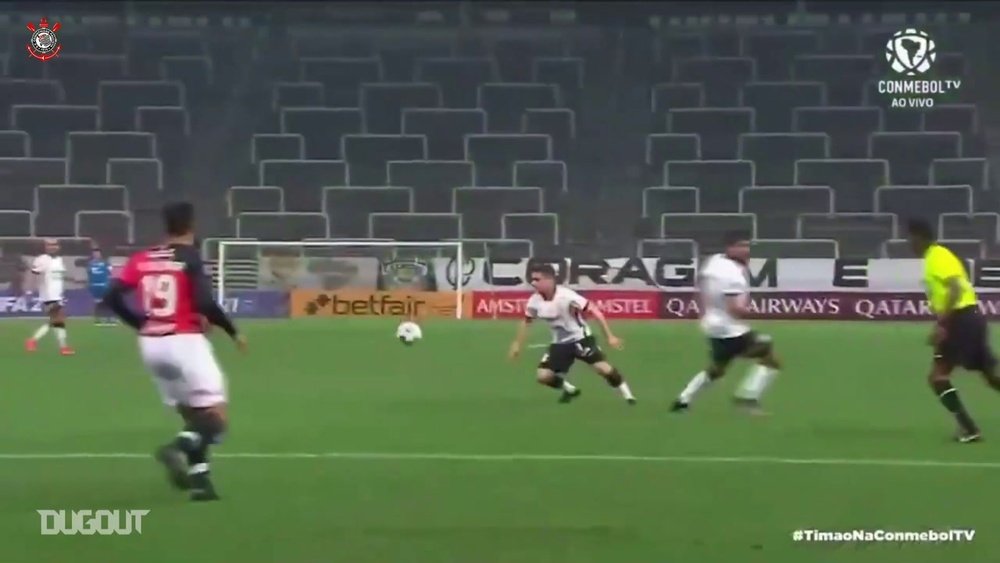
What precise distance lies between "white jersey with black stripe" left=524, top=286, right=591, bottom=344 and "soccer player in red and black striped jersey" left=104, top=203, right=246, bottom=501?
7.09m

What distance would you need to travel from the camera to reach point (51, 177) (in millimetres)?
41875

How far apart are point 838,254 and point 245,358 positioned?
70.7ft

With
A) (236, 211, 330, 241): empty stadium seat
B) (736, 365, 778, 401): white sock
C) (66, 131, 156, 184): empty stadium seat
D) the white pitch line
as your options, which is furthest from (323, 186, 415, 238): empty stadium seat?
the white pitch line

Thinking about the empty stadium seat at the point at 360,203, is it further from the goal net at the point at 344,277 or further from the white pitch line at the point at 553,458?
the white pitch line at the point at 553,458

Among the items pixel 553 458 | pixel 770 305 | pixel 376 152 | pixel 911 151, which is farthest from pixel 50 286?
pixel 911 151

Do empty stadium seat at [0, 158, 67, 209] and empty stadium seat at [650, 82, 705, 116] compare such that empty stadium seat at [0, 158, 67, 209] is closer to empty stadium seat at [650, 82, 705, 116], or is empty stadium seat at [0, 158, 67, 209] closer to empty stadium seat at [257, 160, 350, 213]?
empty stadium seat at [257, 160, 350, 213]

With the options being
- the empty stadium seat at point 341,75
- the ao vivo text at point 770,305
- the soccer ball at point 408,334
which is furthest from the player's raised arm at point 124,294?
the empty stadium seat at point 341,75

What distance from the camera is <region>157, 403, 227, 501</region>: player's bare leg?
30.6 feet

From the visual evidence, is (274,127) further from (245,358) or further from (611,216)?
(245,358)

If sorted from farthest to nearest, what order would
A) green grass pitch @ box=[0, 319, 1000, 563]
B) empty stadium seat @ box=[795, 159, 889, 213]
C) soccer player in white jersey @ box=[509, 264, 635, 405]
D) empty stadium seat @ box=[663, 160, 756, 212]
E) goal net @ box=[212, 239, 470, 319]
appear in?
empty stadium seat @ box=[663, 160, 756, 212] → empty stadium seat @ box=[795, 159, 889, 213] → goal net @ box=[212, 239, 470, 319] → soccer player in white jersey @ box=[509, 264, 635, 405] → green grass pitch @ box=[0, 319, 1000, 563]

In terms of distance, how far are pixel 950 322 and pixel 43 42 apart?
3737cm

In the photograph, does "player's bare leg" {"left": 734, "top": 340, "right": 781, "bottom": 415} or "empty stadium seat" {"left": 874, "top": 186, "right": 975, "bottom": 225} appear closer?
"player's bare leg" {"left": 734, "top": 340, "right": 781, "bottom": 415}

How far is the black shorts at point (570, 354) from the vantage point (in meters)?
16.1

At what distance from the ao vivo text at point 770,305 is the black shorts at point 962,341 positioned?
2202cm
